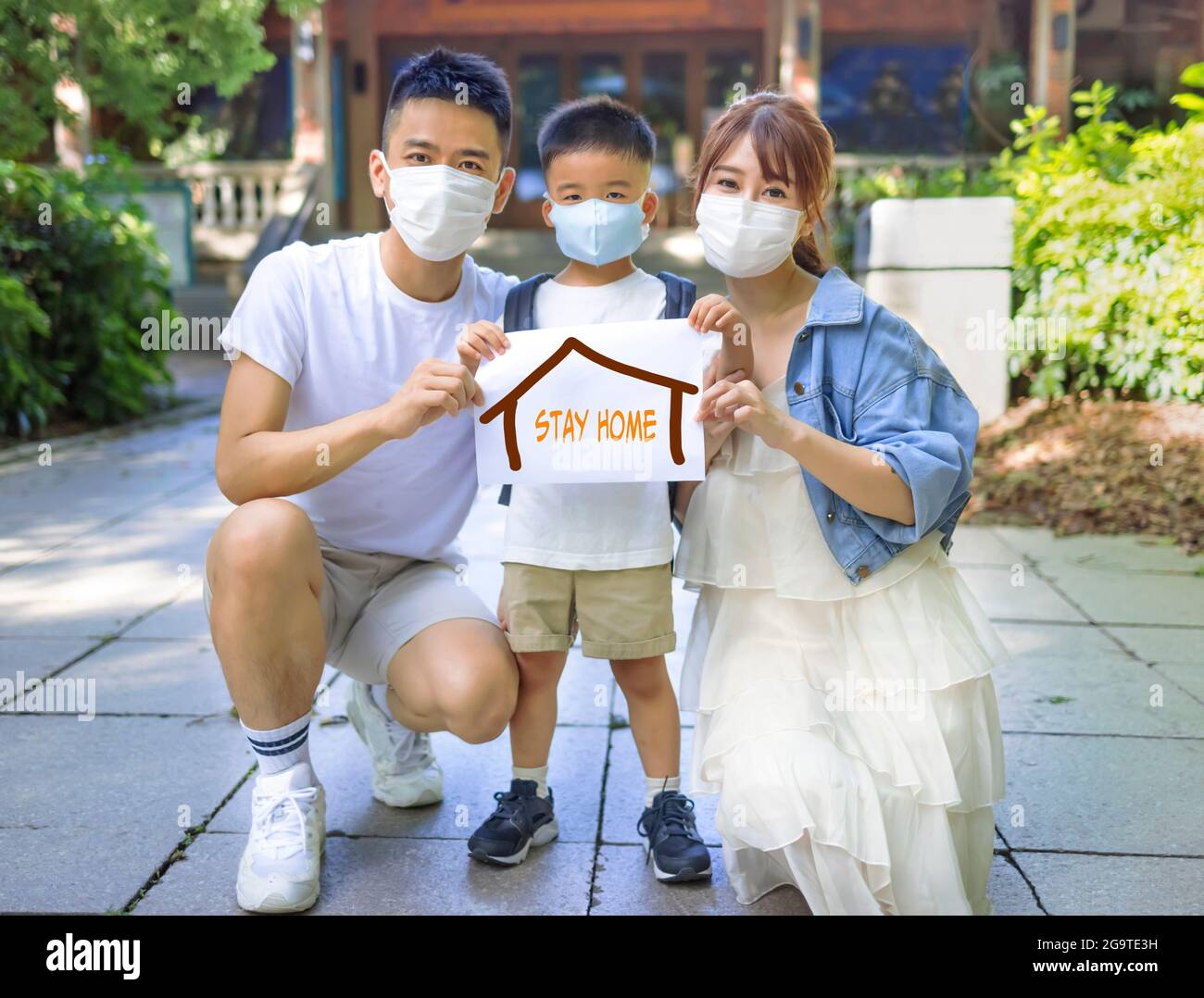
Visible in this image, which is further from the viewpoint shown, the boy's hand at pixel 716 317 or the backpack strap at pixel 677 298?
the backpack strap at pixel 677 298

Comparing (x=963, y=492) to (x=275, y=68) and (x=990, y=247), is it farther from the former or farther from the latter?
(x=275, y=68)

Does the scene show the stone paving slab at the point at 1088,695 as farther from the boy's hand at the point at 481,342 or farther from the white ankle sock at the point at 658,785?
the boy's hand at the point at 481,342

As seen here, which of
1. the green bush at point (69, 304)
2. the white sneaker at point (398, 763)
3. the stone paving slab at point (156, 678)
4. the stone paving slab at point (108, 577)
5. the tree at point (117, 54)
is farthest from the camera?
the tree at point (117, 54)

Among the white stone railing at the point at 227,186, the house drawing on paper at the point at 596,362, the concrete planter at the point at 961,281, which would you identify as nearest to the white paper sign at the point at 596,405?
the house drawing on paper at the point at 596,362

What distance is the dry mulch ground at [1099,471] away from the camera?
225 inches

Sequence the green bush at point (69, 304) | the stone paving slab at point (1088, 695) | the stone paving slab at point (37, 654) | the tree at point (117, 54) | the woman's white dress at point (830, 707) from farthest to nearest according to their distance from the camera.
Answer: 1. the tree at point (117, 54)
2. the green bush at point (69, 304)
3. the stone paving slab at point (37, 654)
4. the stone paving slab at point (1088, 695)
5. the woman's white dress at point (830, 707)

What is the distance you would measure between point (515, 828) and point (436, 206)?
1.30 metres

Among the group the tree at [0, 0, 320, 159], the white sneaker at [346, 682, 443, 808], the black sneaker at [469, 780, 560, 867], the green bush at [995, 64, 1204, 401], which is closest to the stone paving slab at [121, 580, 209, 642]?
the white sneaker at [346, 682, 443, 808]

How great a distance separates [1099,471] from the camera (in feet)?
20.2

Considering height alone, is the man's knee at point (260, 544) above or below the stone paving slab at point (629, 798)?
above

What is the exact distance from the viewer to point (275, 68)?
1697 centimetres

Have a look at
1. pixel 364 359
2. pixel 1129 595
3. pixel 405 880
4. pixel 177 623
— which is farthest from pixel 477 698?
pixel 1129 595

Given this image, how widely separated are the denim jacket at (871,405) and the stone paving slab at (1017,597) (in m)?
2.04

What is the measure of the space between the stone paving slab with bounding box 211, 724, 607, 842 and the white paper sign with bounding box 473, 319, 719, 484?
838mm
